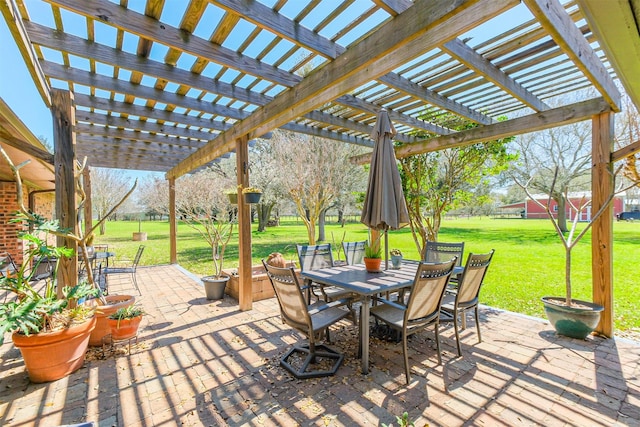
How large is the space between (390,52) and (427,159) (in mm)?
4309

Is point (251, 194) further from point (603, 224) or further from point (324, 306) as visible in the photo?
point (603, 224)

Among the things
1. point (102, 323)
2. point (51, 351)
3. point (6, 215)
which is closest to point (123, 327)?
point (102, 323)

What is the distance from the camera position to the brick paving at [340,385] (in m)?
2.24

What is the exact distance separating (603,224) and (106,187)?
2123 cm

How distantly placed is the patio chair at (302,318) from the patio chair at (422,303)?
1.93 ft

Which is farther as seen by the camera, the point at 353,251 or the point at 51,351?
the point at 353,251

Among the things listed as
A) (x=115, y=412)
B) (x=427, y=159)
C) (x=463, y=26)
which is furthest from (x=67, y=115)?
(x=427, y=159)

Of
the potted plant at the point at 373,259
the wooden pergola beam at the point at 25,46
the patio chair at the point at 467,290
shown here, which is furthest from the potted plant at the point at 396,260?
the wooden pergola beam at the point at 25,46

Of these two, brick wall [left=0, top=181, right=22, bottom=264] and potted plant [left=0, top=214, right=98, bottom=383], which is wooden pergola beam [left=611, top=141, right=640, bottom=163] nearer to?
potted plant [left=0, top=214, right=98, bottom=383]

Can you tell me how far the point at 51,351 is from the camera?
269 centimetres

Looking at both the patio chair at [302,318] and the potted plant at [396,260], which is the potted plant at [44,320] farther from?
the potted plant at [396,260]

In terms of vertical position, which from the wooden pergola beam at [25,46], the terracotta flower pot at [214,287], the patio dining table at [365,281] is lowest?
the terracotta flower pot at [214,287]

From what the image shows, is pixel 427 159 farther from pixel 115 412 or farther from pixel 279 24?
pixel 115 412

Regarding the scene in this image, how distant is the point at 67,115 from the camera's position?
3213 mm
